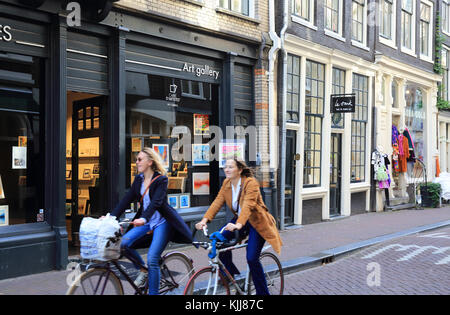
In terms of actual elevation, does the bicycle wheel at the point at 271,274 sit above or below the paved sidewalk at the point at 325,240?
above

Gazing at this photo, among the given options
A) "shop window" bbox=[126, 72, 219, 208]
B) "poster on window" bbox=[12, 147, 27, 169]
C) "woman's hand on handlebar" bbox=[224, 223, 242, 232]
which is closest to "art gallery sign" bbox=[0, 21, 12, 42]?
"poster on window" bbox=[12, 147, 27, 169]

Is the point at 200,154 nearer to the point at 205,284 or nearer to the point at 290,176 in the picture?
the point at 290,176

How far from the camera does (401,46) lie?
19062 mm

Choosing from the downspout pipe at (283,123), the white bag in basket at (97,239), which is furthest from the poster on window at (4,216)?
the downspout pipe at (283,123)

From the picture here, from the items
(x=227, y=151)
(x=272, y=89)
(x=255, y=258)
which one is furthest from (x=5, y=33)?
(x=272, y=89)

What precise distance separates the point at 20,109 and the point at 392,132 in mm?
13882

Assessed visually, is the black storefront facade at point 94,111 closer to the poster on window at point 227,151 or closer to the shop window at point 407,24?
the poster on window at point 227,151

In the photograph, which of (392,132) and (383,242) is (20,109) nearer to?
(383,242)

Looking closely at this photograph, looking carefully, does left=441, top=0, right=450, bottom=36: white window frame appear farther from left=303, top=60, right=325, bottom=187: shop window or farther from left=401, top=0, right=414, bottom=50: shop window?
left=303, top=60, right=325, bottom=187: shop window

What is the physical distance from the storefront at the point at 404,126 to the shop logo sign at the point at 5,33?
1266cm

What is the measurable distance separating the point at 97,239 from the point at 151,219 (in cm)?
97

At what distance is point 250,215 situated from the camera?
552 centimetres

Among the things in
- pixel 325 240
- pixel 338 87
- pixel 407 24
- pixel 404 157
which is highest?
pixel 407 24

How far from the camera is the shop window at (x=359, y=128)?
16.4 meters
